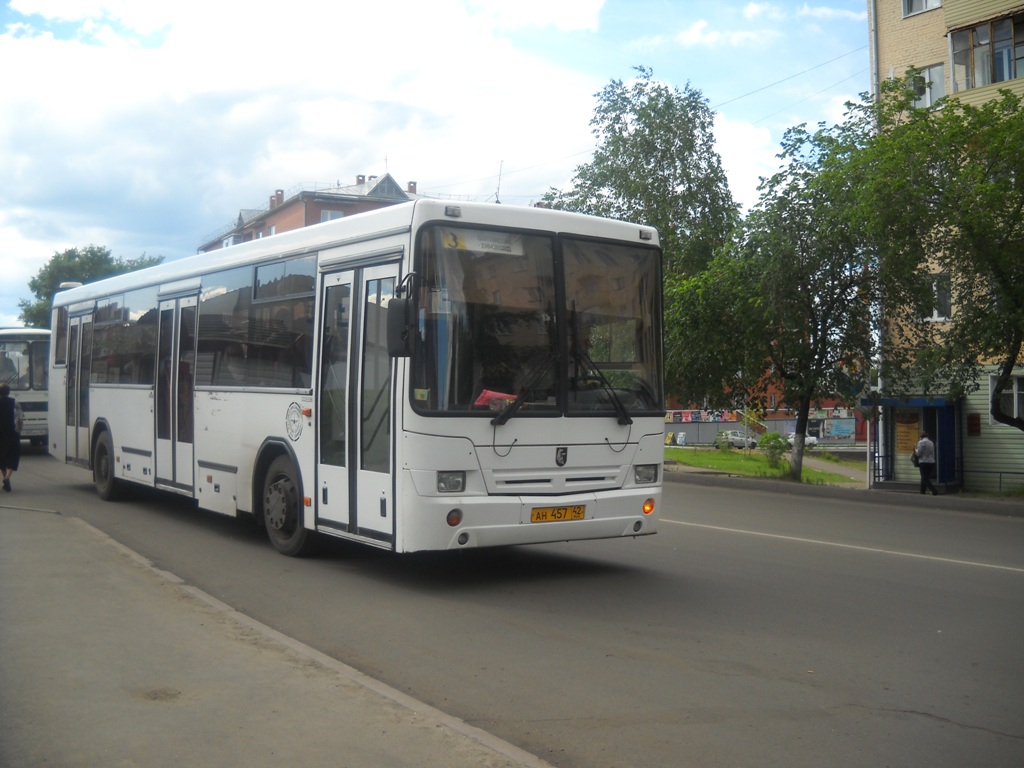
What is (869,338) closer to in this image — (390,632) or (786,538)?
(786,538)

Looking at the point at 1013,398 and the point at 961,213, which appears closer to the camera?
the point at 961,213

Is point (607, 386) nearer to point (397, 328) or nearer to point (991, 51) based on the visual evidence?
point (397, 328)

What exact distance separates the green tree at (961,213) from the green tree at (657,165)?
21.2 m

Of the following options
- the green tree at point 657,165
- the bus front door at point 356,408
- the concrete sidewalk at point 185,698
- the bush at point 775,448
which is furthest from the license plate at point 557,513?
the green tree at point 657,165

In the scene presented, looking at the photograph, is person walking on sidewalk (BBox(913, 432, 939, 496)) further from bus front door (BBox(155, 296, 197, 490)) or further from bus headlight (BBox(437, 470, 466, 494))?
bus headlight (BBox(437, 470, 466, 494))

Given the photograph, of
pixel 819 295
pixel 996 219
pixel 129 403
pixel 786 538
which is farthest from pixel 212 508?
pixel 819 295

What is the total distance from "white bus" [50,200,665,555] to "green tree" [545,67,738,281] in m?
34.5

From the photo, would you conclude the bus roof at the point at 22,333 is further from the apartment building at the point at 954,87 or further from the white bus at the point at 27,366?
the apartment building at the point at 954,87

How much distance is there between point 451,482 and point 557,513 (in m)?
1.05

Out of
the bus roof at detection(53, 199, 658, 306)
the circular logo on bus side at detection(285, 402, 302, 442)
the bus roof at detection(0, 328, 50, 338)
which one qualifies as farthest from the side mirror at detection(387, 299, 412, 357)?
the bus roof at detection(0, 328, 50, 338)

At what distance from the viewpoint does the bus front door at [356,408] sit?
9.20 metres

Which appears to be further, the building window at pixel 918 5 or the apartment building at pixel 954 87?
the building window at pixel 918 5

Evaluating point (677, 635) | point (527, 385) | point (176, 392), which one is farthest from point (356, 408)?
point (176, 392)

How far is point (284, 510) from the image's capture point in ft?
35.9
